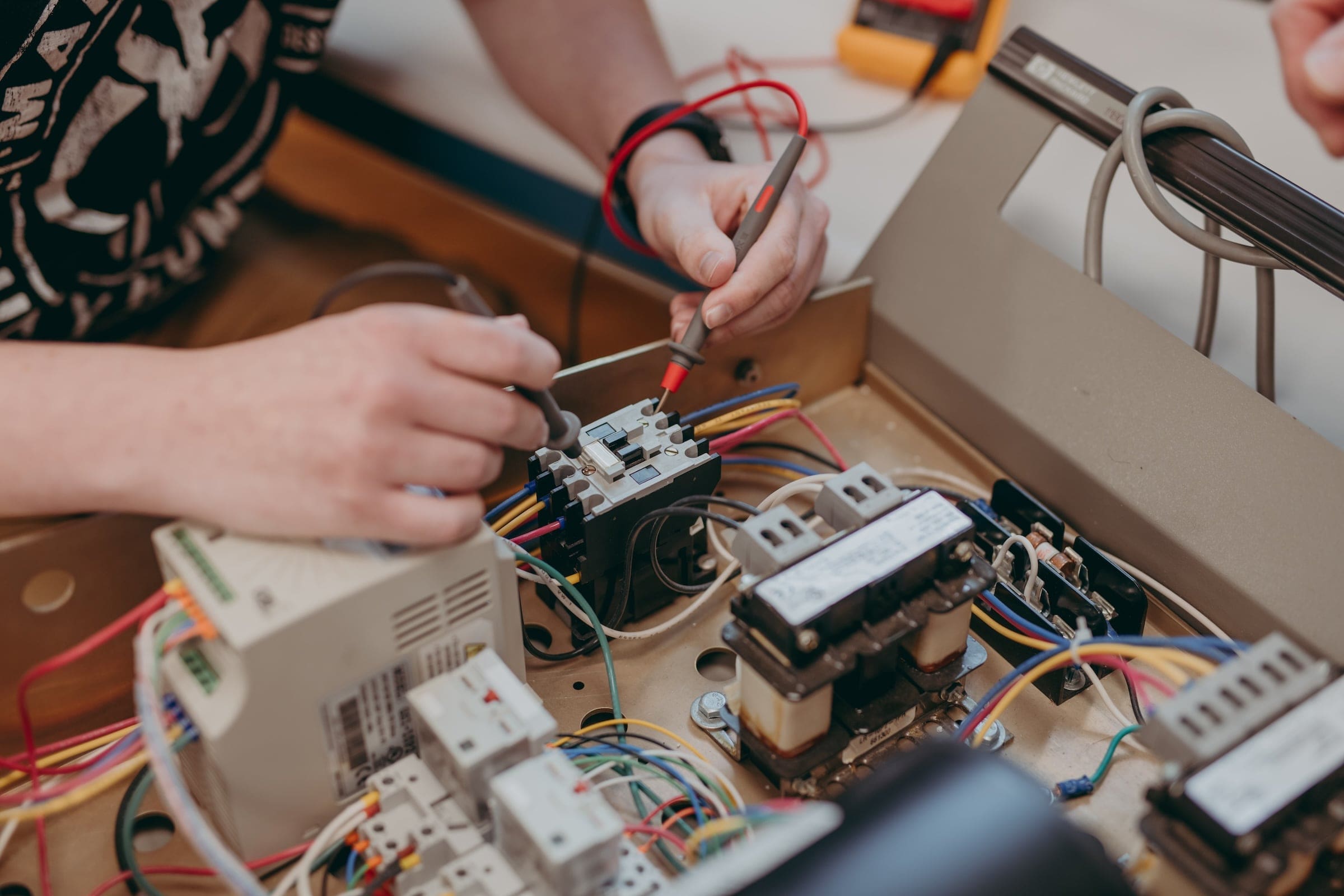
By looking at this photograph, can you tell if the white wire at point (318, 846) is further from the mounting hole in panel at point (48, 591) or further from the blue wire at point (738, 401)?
the blue wire at point (738, 401)

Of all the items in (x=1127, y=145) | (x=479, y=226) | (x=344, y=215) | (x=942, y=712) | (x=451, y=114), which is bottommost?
(x=344, y=215)

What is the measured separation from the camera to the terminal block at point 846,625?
62 centimetres

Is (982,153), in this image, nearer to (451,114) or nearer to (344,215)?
(451,114)

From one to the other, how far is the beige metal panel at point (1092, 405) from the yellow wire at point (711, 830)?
0.41m

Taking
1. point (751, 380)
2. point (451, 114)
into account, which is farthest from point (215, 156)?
point (751, 380)

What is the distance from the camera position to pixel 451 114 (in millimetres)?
1383

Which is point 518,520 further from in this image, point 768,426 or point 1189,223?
point 1189,223

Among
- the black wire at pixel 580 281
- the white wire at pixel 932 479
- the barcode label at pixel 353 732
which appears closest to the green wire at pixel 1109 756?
the white wire at pixel 932 479

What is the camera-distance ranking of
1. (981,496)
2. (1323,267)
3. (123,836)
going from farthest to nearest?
(981,496) → (1323,267) → (123,836)

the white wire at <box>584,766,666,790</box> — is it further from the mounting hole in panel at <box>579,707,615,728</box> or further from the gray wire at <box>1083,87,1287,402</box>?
the gray wire at <box>1083,87,1287,402</box>

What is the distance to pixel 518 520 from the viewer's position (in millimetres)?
772

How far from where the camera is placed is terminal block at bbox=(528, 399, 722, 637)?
734 millimetres

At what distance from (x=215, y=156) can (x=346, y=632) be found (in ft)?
2.50

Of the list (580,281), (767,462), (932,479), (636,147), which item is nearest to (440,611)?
(767,462)
